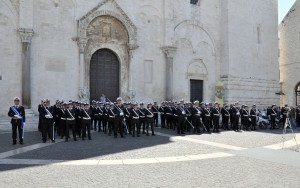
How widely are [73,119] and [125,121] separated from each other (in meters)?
3.33

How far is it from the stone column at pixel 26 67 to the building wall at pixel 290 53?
25.7 metres

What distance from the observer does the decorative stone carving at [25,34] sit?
1861 centimetres

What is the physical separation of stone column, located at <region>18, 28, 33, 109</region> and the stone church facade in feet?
0.18

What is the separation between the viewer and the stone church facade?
1888cm

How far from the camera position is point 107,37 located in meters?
22.1

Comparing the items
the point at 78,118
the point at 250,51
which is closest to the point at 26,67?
the point at 78,118

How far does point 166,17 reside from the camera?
79.0ft

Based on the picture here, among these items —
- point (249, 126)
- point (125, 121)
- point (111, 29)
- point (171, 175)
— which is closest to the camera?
point (171, 175)

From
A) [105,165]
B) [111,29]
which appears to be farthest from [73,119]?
[111,29]

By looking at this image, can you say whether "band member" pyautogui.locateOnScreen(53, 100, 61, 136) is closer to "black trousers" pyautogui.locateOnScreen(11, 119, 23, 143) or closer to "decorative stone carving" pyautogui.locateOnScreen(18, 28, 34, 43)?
"black trousers" pyautogui.locateOnScreen(11, 119, 23, 143)

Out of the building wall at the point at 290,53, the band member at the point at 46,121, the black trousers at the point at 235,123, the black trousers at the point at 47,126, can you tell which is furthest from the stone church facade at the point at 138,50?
the black trousers at the point at 235,123

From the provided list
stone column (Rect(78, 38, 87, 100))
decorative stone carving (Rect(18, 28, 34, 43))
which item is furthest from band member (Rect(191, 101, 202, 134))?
decorative stone carving (Rect(18, 28, 34, 43))

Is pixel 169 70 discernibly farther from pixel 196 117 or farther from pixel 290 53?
pixel 290 53

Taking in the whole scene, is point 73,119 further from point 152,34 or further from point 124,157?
point 152,34
